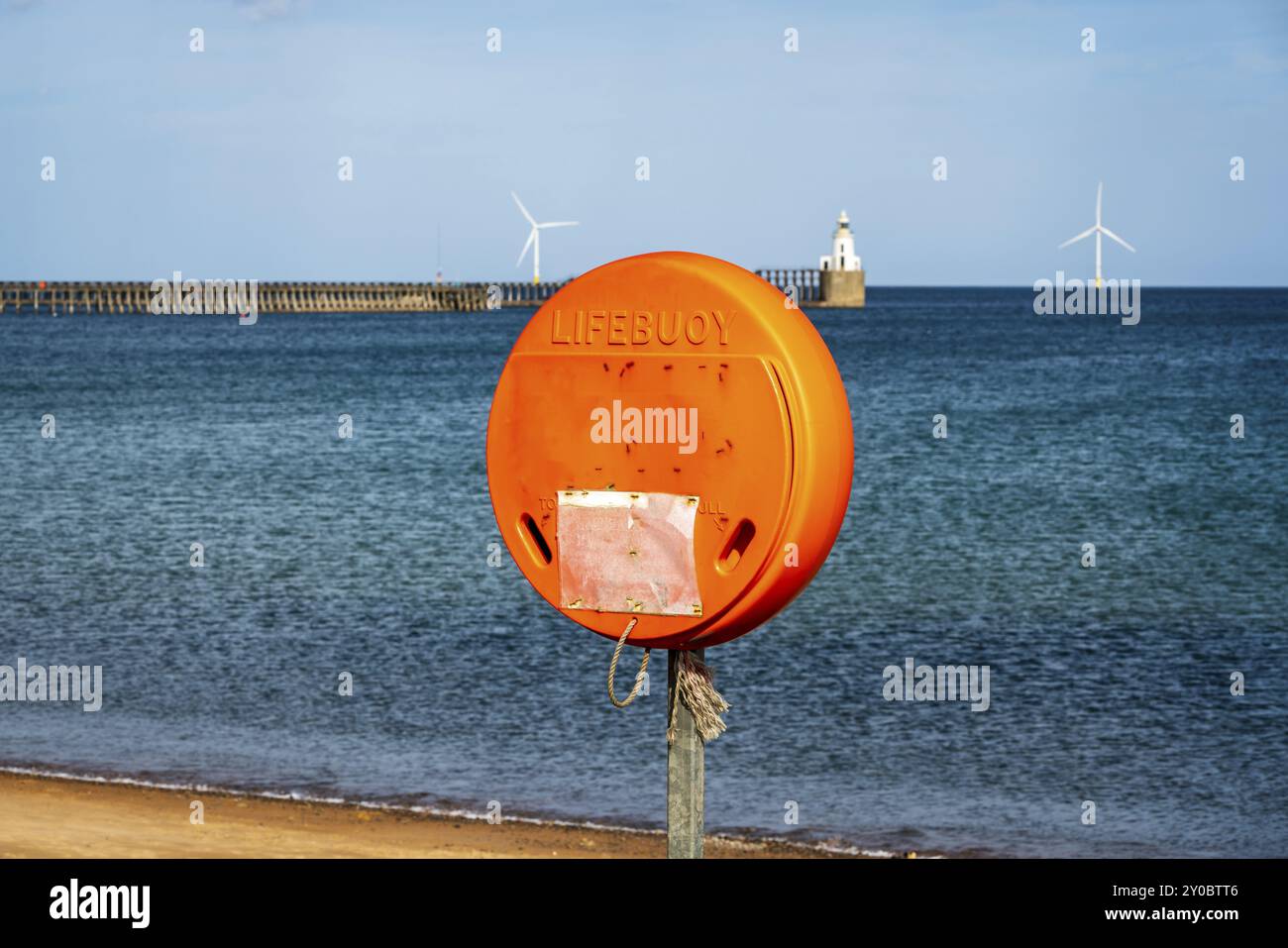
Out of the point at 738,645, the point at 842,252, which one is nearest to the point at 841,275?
the point at 842,252

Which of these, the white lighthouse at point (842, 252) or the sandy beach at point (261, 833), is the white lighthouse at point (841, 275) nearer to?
the white lighthouse at point (842, 252)

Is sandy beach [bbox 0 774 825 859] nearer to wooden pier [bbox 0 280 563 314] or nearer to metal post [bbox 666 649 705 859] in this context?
metal post [bbox 666 649 705 859]

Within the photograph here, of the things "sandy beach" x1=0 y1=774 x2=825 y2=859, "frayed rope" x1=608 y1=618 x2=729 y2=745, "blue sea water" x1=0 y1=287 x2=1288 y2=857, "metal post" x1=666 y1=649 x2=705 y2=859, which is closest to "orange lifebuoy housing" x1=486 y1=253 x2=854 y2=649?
"frayed rope" x1=608 y1=618 x2=729 y2=745

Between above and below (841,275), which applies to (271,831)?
below

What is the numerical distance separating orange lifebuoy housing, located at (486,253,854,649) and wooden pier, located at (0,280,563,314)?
429ft

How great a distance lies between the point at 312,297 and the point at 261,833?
134104 mm

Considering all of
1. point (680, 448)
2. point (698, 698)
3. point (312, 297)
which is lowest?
point (698, 698)

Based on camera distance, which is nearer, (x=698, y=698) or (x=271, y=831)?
(x=698, y=698)

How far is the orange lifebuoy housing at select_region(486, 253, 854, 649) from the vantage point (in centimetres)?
374

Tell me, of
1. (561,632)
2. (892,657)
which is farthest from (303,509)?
(892,657)

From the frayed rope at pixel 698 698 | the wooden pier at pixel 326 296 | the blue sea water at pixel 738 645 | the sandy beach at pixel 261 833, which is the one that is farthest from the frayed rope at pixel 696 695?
the wooden pier at pixel 326 296

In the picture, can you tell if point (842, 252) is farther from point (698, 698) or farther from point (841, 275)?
point (698, 698)

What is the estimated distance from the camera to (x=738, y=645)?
15305 mm

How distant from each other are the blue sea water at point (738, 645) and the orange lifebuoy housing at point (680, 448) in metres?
6.53
